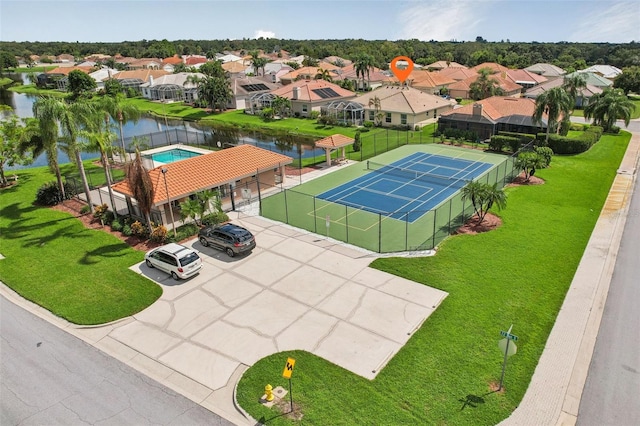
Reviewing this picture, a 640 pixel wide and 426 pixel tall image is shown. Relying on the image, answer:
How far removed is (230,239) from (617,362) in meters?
18.7

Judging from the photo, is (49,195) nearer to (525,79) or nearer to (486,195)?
(486,195)

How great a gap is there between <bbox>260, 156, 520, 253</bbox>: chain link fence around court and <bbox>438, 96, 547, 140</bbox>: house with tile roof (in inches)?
846

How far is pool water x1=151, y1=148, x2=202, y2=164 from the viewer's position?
4716cm

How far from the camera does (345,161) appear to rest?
44.1 metres

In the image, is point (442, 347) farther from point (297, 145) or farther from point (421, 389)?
point (297, 145)

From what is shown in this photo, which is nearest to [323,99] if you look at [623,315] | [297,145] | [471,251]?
[297,145]

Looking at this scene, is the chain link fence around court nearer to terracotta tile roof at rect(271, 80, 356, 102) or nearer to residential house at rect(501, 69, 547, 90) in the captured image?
terracotta tile roof at rect(271, 80, 356, 102)

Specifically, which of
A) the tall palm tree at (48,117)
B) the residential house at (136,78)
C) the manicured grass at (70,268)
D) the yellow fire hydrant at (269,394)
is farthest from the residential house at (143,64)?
the yellow fire hydrant at (269,394)

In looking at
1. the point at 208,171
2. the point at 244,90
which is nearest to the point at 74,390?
the point at 208,171

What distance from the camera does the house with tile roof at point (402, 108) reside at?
58750 millimetres

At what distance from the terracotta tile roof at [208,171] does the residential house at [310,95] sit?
117ft

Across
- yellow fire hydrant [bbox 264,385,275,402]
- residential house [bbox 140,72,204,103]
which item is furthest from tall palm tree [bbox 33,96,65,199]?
residential house [bbox 140,72,204,103]

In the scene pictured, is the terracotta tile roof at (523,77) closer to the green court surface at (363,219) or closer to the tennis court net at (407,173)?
the tennis court net at (407,173)

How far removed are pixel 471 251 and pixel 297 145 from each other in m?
34.0
